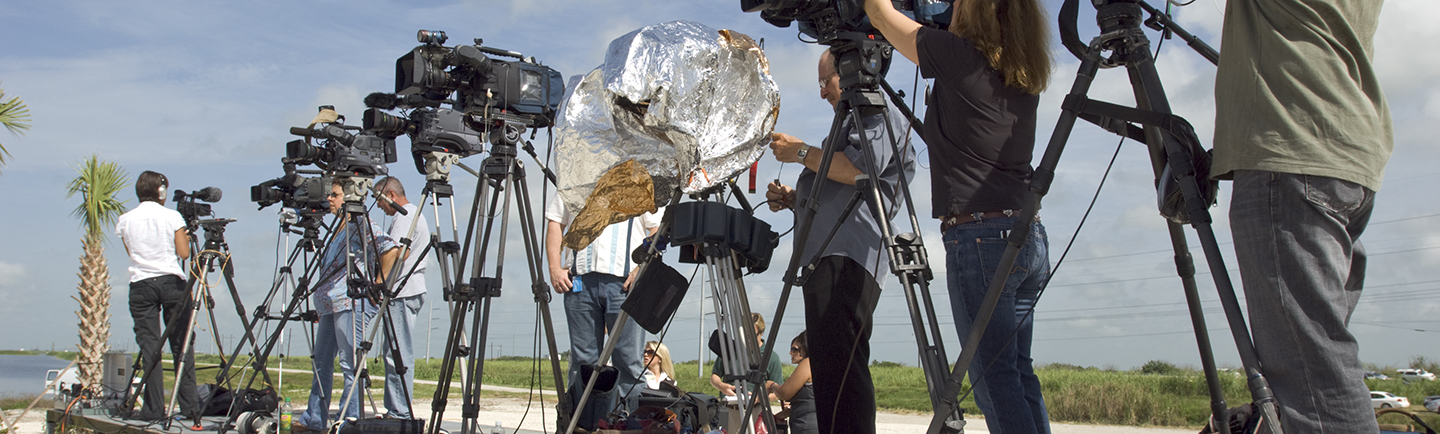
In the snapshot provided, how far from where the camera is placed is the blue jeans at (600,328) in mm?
3746

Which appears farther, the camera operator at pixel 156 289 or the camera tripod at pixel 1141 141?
the camera operator at pixel 156 289

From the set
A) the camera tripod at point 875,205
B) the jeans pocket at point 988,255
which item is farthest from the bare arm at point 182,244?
the jeans pocket at point 988,255

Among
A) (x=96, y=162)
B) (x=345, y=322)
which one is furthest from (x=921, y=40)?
(x=96, y=162)

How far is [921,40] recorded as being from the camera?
2.12 metres

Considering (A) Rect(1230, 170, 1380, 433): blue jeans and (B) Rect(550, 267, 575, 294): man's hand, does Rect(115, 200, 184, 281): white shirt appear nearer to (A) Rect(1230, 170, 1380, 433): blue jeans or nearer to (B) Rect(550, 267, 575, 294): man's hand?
(B) Rect(550, 267, 575, 294): man's hand

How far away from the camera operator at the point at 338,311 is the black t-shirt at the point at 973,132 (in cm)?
342

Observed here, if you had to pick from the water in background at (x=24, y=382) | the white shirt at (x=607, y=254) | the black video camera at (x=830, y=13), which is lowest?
the water in background at (x=24, y=382)

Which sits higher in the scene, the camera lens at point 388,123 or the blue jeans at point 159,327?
the camera lens at point 388,123

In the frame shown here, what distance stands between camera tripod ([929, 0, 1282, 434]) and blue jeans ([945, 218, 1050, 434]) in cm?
36

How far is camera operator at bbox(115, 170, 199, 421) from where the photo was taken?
17.3 feet

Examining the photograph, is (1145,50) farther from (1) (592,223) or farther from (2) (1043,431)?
(1) (592,223)

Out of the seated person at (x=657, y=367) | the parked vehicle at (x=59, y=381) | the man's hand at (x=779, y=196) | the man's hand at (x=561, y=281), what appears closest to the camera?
the man's hand at (x=779, y=196)

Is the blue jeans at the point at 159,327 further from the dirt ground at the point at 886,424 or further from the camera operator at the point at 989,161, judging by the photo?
the camera operator at the point at 989,161

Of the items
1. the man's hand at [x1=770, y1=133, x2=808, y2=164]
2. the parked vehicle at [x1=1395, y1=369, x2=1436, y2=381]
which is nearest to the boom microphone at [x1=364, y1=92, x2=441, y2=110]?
the man's hand at [x1=770, y1=133, x2=808, y2=164]
